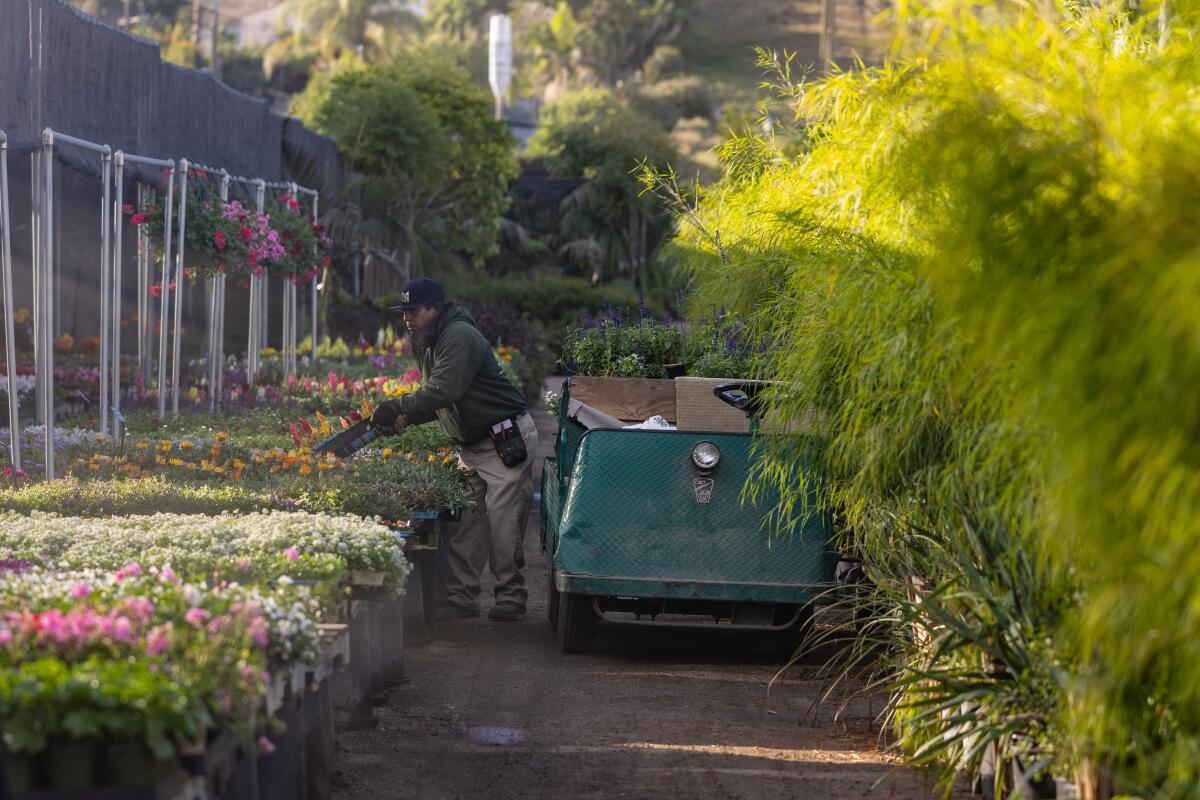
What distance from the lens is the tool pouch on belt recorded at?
9.32 metres

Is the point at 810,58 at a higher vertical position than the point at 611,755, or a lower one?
higher

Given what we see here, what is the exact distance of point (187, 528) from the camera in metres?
6.26

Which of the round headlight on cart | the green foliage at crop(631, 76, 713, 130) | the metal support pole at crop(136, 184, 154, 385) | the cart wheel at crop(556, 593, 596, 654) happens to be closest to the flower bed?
the round headlight on cart

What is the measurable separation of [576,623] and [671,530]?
837 millimetres

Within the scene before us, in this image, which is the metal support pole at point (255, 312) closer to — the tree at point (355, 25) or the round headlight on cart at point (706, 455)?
the round headlight on cart at point (706, 455)

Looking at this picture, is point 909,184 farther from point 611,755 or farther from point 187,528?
point 187,528

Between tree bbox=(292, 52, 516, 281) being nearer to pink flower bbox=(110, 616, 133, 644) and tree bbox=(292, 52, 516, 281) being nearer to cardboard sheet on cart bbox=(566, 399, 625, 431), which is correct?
cardboard sheet on cart bbox=(566, 399, 625, 431)

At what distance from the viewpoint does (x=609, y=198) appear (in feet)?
124

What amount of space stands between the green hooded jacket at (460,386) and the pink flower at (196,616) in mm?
4554

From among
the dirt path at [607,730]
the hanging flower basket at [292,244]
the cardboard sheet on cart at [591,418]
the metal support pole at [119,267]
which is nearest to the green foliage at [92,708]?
the dirt path at [607,730]

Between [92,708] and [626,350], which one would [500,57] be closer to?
[626,350]

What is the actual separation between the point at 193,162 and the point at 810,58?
86.1m

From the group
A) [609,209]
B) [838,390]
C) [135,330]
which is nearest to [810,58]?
[609,209]

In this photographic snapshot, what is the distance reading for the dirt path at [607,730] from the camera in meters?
5.73
